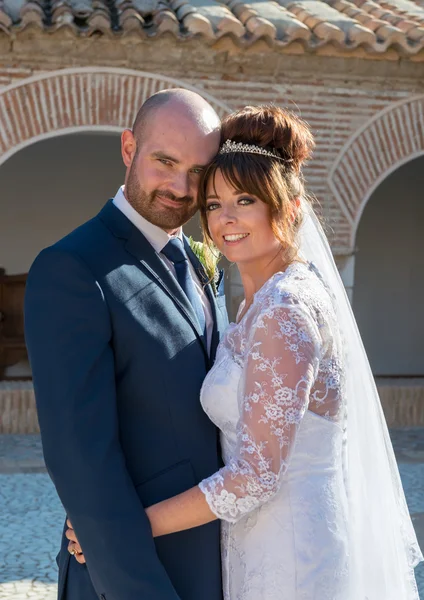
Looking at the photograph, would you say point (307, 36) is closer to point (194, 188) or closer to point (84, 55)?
point (84, 55)

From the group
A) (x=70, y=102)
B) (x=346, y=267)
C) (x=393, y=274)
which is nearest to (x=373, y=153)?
(x=346, y=267)

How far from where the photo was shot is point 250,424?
6.50 feet

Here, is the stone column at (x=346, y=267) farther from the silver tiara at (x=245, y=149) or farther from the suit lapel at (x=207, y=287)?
the silver tiara at (x=245, y=149)

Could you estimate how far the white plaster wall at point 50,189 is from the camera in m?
9.80

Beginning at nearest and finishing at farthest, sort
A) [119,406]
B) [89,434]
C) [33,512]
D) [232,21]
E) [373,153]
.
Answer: [89,434], [119,406], [33,512], [232,21], [373,153]

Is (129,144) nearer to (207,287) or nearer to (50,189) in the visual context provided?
(207,287)

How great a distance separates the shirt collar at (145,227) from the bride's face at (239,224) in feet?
0.42

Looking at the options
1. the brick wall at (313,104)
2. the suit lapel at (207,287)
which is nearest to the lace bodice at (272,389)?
the suit lapel at (207,287)

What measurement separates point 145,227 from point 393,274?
28.6 feet

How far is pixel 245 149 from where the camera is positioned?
212cm

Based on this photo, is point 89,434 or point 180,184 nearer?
point 89,434

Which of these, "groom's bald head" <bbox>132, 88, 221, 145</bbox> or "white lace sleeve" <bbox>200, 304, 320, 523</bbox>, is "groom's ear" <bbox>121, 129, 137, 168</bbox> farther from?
"white lace sleeve" <bbox>200, 304, 320, 523</bbox>

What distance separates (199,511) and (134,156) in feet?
2.89

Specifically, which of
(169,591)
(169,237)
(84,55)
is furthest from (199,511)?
(84,55)
